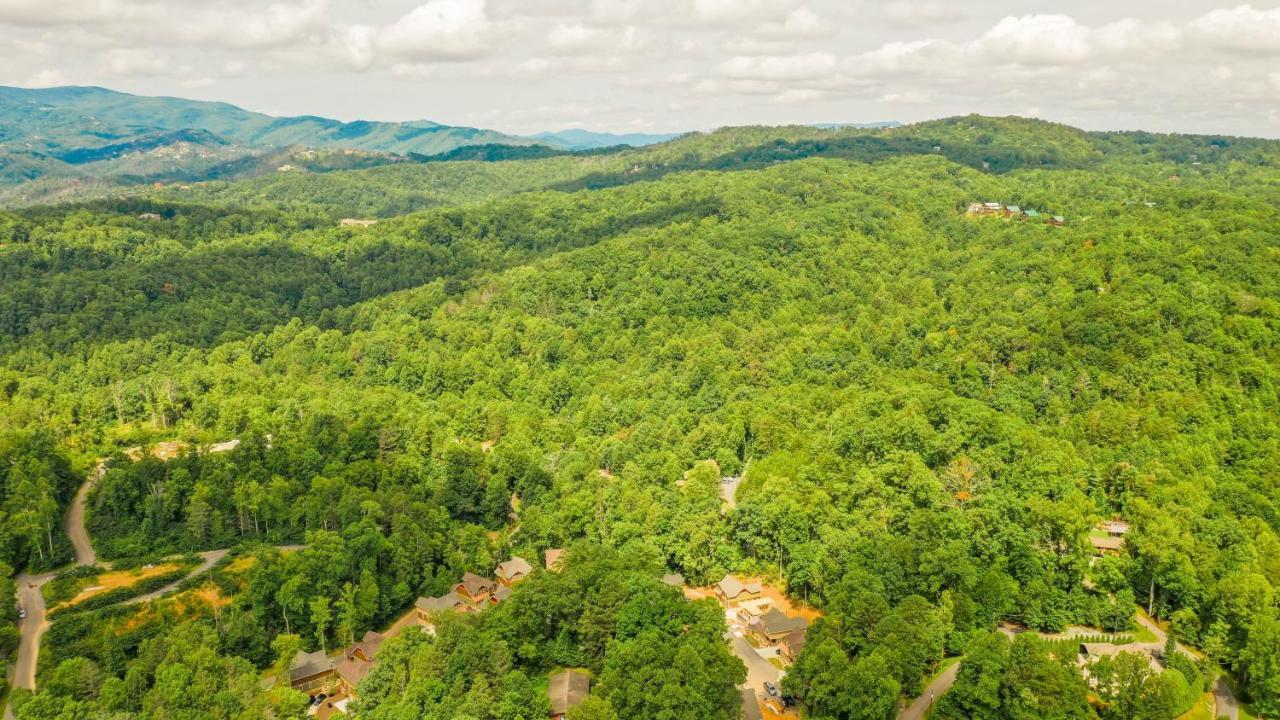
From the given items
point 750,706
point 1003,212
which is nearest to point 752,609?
point 750,706

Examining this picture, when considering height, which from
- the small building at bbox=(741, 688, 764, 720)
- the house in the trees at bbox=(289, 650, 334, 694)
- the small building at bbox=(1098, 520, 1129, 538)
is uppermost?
the small building at bbox=(1098, 520, 1129, 538)

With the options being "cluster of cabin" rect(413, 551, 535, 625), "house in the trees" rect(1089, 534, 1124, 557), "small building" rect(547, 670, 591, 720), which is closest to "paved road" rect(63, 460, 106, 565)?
"cluster of cabin" rect(413, 551, 535, 625)

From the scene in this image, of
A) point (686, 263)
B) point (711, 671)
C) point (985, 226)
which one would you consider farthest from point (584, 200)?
point (711, 671)

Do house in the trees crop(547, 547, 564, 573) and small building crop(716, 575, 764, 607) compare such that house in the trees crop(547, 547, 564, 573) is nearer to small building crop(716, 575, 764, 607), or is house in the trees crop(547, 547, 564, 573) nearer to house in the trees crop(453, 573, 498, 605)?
house in the trees crop(453, 573, 498, 605)

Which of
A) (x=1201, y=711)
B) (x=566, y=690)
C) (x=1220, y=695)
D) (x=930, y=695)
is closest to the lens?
(x=1201, y=711)

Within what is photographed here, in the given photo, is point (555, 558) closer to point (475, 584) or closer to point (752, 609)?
point (475, 584)

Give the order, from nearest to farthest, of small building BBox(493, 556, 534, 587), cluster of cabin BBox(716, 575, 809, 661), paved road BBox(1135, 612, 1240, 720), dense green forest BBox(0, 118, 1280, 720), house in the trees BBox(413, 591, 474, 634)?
paved road BBox(1135, 612, 1240, 720)
dense green forest BBox(0, 118, 1280, 720)
cluster of cabin BBox(716, 575, 809, 661)
house in the trees BBox(413, 591, 474, 634)
small building BBox(493, 556, 534, 587)

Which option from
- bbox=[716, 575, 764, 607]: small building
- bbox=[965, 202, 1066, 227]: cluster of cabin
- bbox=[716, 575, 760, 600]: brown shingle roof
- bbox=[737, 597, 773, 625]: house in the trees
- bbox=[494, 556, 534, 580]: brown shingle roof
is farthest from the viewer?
bbox=[965, 202, 1066, 227]: cluster of cabin
